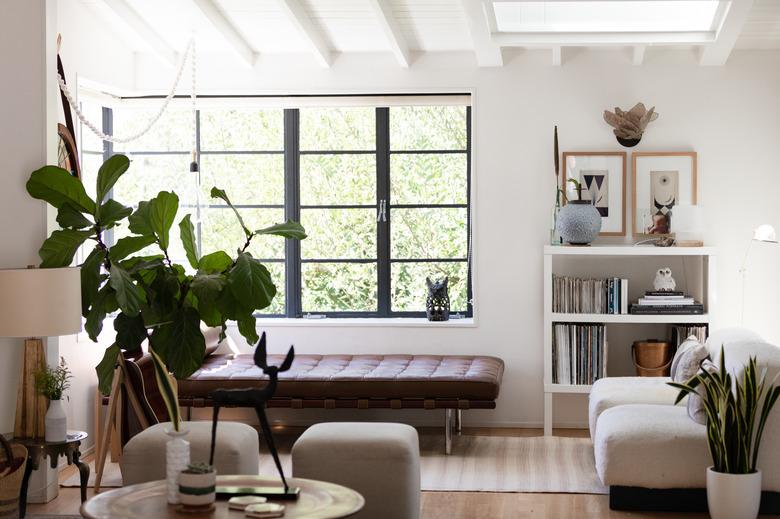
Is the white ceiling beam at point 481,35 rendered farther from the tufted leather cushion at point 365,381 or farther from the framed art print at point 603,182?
the tufted leather cushion at point 365,381

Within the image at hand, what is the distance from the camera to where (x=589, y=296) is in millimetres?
6766

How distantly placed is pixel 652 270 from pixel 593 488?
2038 millimetres

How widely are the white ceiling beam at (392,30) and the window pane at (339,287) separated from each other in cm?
148

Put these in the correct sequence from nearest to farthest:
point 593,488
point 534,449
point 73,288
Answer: point 73,288, point 593,488, point 534,449

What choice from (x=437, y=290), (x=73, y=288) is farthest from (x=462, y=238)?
(x=73, y=288)

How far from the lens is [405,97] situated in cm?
715

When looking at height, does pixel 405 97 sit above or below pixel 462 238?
above

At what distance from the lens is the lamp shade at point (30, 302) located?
444 cm

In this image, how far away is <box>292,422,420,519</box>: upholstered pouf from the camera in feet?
14.5

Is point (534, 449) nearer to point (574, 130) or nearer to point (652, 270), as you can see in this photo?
point (652, 270)

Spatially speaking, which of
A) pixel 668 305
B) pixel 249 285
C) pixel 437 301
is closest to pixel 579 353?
pixel 668 305

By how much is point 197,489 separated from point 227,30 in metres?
4.02

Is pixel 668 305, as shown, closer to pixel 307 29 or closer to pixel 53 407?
pixel 307 29

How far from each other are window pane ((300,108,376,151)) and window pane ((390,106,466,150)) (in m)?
0.17
